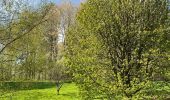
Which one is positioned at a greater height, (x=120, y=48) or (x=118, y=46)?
(x=118, y=46)

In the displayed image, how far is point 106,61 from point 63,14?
67861mm

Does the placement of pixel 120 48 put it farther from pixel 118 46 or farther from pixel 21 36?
pixel 21 36

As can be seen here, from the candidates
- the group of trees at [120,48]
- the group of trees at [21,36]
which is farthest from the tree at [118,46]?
the group of trees at [21,36]

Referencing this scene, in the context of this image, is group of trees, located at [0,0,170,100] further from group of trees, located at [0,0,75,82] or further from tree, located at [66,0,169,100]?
group of trees, located at [0,0,75,82]

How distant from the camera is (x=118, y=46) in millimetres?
31094

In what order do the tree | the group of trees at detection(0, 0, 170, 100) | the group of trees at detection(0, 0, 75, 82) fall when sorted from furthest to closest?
the tree
the group of trees at detection(0, 0, 170, 100)
the group of trees at detection(0, 0, 75, 82)

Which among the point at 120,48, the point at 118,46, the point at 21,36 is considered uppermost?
the point at 118,46

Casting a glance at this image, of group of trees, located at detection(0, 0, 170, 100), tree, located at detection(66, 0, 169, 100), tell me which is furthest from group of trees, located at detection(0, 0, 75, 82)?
tree, located at detection(66, 0, 169, 100)

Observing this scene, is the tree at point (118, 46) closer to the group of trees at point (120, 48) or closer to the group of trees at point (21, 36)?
the group of trees at point (120, 48)

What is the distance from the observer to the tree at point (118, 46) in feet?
96.9

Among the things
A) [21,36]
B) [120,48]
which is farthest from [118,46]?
[21,36]

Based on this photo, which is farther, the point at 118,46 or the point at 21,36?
the point at 118,46

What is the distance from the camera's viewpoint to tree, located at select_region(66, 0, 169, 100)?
2955 cm

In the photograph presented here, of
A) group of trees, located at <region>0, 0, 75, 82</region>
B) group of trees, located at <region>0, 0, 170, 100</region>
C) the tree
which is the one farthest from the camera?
the tree
